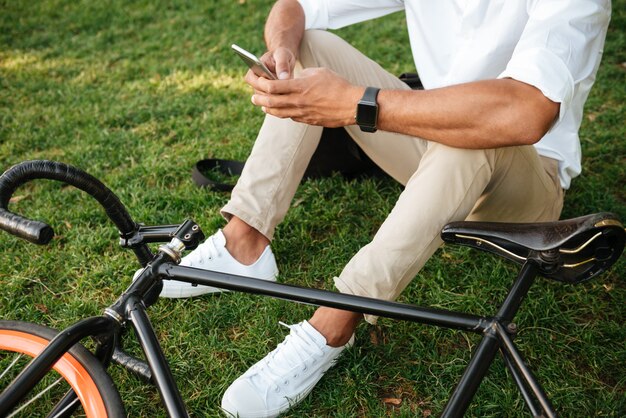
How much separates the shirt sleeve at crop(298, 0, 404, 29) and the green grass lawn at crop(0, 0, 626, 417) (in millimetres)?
833

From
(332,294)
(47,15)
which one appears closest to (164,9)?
(47,15)

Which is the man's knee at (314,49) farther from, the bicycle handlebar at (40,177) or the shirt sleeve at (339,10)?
the bicycle handlebar at (40,177)

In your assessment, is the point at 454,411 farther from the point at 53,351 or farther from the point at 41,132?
the point at 41,132

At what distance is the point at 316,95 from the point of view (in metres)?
1.76

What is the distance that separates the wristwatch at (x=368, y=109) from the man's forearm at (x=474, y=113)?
2 centimetres

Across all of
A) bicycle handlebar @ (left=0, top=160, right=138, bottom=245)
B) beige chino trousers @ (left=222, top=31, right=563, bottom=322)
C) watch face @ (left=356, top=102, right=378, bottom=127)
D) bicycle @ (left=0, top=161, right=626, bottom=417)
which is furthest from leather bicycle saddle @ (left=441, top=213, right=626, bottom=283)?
bicycle handlebar @ (left=0, top=160, right=138, bottom=245)

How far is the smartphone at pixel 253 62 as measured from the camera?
1.55 m

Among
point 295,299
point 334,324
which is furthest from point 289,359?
point 295,299

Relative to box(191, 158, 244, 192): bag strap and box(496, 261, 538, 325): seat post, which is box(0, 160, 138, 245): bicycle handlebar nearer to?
box(496, 261, 538, 325): seat post

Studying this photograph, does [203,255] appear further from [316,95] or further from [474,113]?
[474,113]

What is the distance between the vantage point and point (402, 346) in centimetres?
215

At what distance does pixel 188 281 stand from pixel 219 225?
1263mm

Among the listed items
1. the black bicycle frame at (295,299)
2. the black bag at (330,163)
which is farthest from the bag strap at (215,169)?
the black bicycle frame at (295,299)

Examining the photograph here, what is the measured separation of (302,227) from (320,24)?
3.01 feet
